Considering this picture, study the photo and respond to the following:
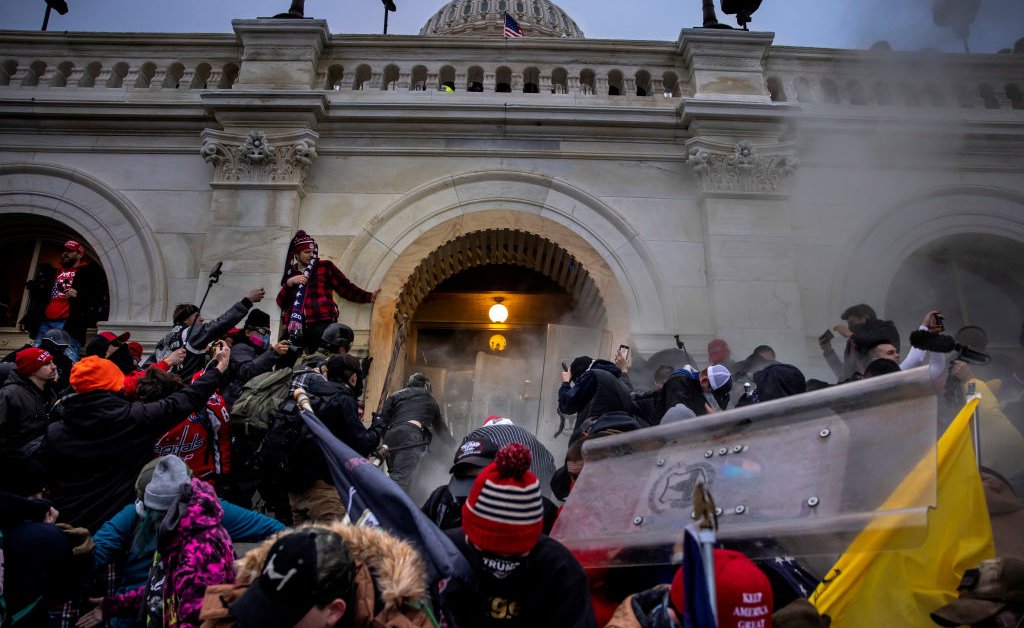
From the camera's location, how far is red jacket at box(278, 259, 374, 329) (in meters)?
6.94

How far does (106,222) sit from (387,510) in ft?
25.8

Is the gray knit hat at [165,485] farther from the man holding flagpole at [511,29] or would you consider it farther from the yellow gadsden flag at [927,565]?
the man holding flagpole at [511,29]

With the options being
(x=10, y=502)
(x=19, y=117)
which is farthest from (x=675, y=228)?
(x=19, y=117)

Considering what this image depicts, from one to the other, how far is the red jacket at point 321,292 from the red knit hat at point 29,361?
7.74 feet

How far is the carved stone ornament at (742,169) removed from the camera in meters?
8.50

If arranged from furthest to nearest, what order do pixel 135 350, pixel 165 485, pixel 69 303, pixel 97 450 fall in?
pixel 69 303, pixel 135 350, pixel 97 450, pixel 165 485

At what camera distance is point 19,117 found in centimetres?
872

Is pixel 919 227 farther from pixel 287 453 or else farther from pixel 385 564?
pixel 385 564

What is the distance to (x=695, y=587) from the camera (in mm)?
1843

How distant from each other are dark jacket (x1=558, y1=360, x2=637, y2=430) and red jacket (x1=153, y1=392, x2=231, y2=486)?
282 cm

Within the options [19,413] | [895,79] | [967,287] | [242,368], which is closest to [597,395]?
[242,368]

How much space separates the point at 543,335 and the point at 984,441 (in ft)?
22.9

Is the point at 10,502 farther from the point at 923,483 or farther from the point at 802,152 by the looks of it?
the point at 802,152

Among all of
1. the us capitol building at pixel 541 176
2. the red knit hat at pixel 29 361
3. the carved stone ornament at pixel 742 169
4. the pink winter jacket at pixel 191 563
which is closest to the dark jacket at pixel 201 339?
the red knit hat at pixel 29 361
